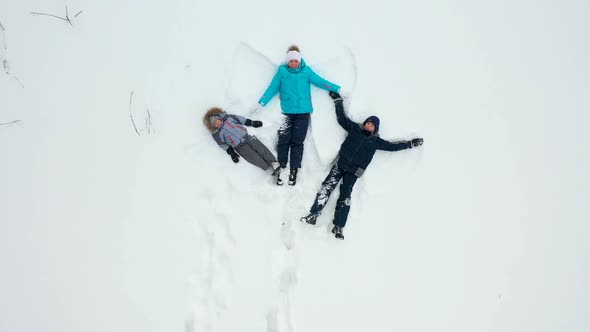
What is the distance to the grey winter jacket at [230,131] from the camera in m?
3.80

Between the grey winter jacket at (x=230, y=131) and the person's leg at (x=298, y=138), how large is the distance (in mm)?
508

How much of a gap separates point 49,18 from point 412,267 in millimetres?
4577

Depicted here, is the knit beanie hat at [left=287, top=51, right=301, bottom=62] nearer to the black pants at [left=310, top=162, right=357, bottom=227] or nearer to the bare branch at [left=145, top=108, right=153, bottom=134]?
the black pants at [left=310, top=162, right=357, bottom=227]

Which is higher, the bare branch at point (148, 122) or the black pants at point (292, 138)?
the black pants at point (292, 138)

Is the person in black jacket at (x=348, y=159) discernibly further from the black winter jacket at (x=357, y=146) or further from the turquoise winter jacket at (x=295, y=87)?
the turquoise winter jacket at (x=295, y=87)

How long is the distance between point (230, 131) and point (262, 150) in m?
0.38

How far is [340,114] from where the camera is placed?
3.88 meters

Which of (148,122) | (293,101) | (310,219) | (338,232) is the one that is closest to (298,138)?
(293,101)

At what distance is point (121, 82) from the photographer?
3.90 m

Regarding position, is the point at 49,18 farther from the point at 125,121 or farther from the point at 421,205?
the point at 421,205

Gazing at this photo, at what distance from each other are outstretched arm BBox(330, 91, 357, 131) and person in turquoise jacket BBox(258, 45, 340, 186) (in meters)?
0.07

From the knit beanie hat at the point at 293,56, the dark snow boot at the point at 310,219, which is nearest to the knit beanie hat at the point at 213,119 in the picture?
the knit beanie hat at the point at 293,56

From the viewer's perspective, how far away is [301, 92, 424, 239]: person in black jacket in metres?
3.81

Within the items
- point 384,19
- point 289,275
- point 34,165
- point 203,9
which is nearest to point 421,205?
point 289,275
